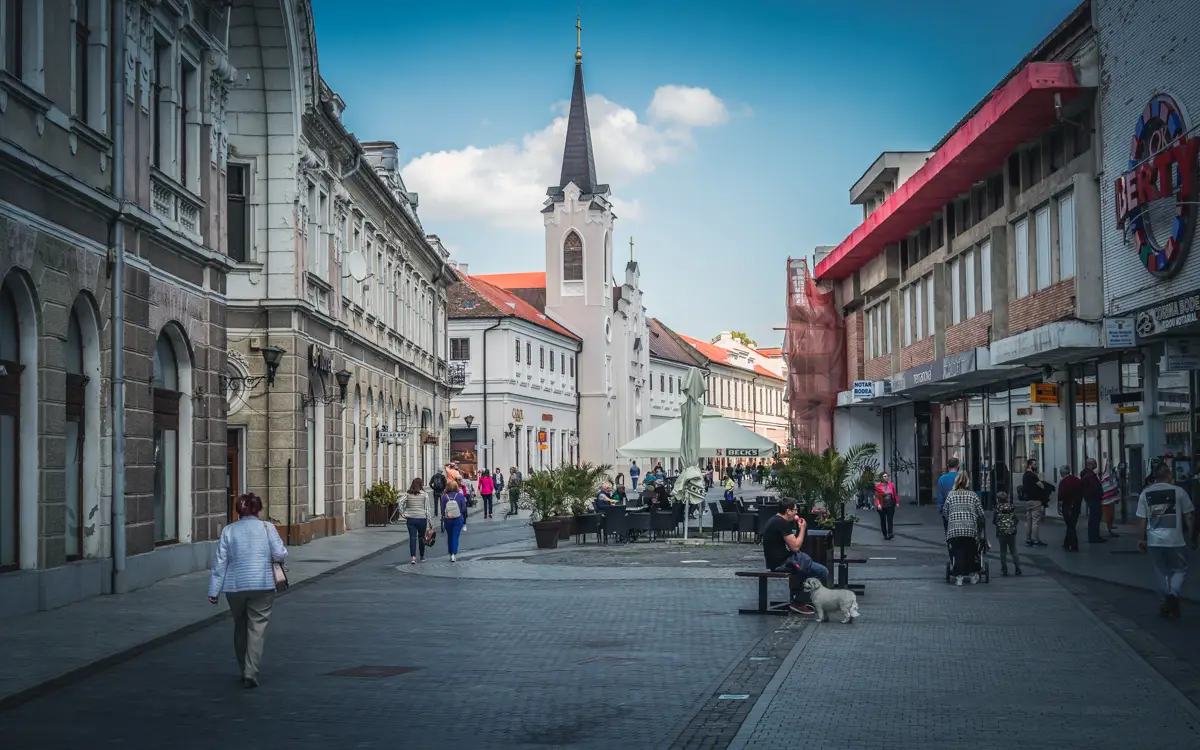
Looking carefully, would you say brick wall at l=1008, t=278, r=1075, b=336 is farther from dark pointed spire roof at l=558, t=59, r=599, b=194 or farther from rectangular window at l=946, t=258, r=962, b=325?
dark pointed spire roof at l=558, t=59, r=599, b=194

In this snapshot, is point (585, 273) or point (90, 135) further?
point (585, 273)

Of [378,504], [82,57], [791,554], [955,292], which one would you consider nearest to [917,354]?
[955,292]

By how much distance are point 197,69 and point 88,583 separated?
874 cm

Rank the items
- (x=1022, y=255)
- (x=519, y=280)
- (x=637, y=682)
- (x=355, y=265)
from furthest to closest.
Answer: (x=519, y=280)
(x=355, y=265)
(x=1022, y=255)
(x=637, y=682)

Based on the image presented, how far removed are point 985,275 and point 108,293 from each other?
25970mm

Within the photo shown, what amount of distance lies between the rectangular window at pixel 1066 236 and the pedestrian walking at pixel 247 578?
76.6ft

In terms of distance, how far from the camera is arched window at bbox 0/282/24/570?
15789 millimetres

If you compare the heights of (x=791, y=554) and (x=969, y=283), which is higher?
(x=969, y=283)

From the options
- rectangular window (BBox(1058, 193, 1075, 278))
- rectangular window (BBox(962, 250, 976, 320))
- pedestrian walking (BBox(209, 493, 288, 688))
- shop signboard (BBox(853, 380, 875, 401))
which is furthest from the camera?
shop signboard (BBox(853, 380, 875, 401))

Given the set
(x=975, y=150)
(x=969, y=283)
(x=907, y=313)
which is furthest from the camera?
(x=907, y=313)

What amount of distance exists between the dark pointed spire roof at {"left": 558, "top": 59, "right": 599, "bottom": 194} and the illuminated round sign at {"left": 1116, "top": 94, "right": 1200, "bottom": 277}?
6495 centimetres

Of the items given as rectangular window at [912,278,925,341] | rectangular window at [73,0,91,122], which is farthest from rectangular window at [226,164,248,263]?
rectangular window at [912,278,925,341]

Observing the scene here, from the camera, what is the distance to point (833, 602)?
15094 mm

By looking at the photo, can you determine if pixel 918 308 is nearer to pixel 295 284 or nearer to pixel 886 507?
pixel 886 507
